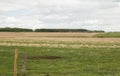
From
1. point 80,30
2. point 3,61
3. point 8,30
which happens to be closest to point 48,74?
point 3,61

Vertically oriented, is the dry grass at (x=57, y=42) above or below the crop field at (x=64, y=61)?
below

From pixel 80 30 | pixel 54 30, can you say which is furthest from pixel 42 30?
pixel 80 30

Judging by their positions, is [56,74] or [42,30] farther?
[42,30]

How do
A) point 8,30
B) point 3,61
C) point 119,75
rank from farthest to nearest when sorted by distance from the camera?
point 8,30 < point 3,61 < point 119,75

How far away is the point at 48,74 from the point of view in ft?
84.3

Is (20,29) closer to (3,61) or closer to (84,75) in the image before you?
(3,61)

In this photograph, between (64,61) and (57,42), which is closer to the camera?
(64,61)

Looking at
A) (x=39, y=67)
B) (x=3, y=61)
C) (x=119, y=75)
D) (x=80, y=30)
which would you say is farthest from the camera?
(x=80, y=30)

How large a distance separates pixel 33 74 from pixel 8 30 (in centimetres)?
15037

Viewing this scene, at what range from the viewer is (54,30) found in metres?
184

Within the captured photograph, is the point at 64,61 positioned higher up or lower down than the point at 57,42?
higher up

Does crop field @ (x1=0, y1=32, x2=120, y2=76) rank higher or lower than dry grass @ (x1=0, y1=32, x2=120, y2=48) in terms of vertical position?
higher

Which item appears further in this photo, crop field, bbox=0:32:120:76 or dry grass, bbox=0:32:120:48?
dry grass, bbox=0:32:120:48

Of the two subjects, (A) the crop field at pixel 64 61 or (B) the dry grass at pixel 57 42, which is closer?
(A) the crop field at pixel 64 61
